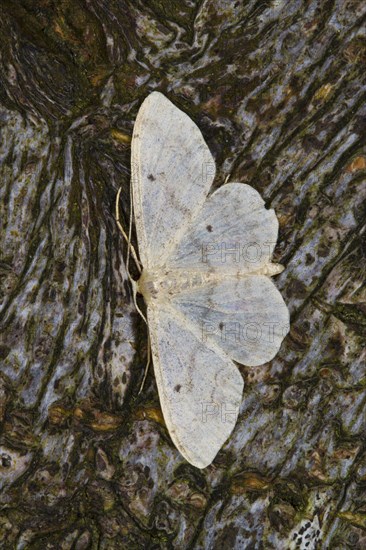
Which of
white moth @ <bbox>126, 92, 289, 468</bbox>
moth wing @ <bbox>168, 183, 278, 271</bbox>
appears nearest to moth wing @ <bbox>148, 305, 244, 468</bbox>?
white moth @ <bbox>126, 92, 289, 468</bbox>

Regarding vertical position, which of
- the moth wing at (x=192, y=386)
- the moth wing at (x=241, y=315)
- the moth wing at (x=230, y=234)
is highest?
the moth wing at (x=230, y=234)

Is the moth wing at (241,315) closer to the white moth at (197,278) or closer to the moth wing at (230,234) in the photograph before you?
the white moth at (197,278)

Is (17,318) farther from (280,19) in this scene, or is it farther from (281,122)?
(280,19)

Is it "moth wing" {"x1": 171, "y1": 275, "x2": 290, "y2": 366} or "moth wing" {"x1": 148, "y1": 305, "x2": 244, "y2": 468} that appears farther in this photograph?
"moth wing" {"x1": 171, "y1": 275, "x2": 290, "y2": 366}

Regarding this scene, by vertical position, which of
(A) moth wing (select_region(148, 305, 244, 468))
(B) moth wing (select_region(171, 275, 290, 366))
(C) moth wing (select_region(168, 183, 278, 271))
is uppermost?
(C) moth wing (select_region(168, 183, 278, 271))

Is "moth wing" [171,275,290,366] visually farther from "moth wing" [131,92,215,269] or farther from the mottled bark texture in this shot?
"moth wing" [131,92,215,269]

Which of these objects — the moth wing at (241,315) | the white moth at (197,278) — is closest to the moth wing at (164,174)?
the white moth at (197,278)

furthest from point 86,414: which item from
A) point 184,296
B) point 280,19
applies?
point 280,19

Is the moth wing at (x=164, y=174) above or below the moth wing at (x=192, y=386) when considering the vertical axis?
above
